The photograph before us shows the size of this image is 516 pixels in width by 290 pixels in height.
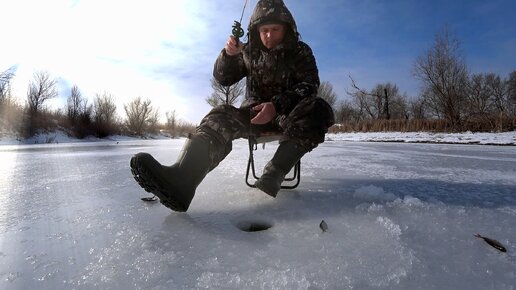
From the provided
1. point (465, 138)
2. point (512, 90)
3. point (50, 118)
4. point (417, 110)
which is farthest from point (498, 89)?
point (50, 118)

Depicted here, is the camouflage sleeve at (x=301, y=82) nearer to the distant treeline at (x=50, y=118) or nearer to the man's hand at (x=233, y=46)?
the man's hand at (x=233, y=46)

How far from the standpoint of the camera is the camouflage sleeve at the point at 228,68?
152 centimetres

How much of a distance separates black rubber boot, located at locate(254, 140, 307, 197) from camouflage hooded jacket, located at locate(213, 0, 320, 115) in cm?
35

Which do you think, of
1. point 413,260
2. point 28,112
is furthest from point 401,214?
point 28,112

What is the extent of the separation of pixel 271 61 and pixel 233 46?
0.20 m

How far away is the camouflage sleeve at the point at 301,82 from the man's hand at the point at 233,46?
0.90 feet

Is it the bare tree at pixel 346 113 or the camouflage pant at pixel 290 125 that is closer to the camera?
the camouflage pant at pixel 290 125

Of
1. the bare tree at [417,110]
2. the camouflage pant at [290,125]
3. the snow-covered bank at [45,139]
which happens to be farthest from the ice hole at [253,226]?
the bare tree at [417,110]

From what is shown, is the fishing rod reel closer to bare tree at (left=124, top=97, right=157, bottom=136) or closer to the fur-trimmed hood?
the fur-trimmed hood

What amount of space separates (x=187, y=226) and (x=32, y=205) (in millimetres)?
663

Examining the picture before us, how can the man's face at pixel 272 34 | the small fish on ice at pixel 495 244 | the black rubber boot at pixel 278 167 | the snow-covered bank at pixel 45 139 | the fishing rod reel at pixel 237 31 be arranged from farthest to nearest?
the snow-covered bank at pixel 45 139 → the man's face at pixel 272 34 → the fishing rod reel at pixel 237 31 → the black rubber boot at pixel 278 167 → the small fish on ice at pixel 495 244

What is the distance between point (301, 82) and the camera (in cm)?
135

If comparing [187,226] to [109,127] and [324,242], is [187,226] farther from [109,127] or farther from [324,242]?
[109,127]

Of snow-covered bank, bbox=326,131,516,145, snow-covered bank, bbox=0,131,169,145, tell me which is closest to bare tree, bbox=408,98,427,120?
snow-covered bank, bbox=326,131,516,145
